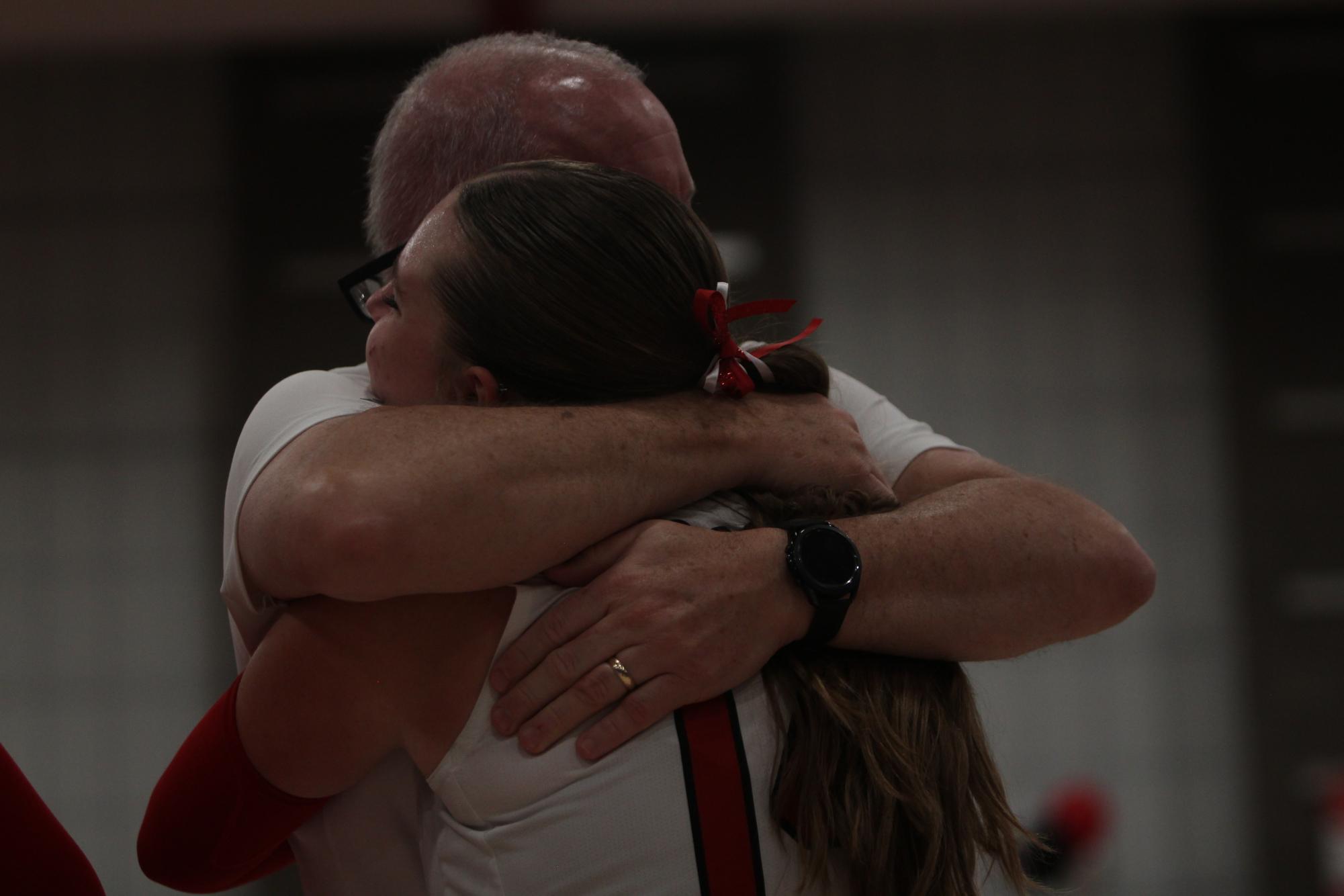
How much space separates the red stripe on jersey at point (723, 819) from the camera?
911mm

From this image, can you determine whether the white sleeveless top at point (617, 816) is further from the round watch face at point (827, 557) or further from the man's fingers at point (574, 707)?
the round watch face at point (827, 557)

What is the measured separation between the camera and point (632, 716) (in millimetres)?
929

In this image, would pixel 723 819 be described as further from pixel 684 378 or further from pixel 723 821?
pixel 684 378

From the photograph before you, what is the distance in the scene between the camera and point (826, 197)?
4.93 metres

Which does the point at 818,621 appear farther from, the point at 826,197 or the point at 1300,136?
the point at 1300,136

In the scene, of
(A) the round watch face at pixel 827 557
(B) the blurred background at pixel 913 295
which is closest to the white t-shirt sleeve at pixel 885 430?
(A) the round watch face at pixel 827 557

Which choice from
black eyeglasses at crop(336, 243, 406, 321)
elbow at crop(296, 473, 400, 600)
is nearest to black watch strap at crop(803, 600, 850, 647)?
elbow at crop(296, 473, 400, 600)

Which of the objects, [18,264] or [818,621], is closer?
[818,621]

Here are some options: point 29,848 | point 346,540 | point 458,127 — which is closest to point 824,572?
point 346,540

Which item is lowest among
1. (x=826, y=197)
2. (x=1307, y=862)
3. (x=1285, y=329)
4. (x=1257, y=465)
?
(x=1307, y=862)

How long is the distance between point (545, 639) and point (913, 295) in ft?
13.7

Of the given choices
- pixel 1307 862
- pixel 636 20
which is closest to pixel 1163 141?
pixel 636 20

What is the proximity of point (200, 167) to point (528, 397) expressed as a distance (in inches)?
169

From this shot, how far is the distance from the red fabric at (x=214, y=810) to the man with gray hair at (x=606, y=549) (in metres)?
0.06
